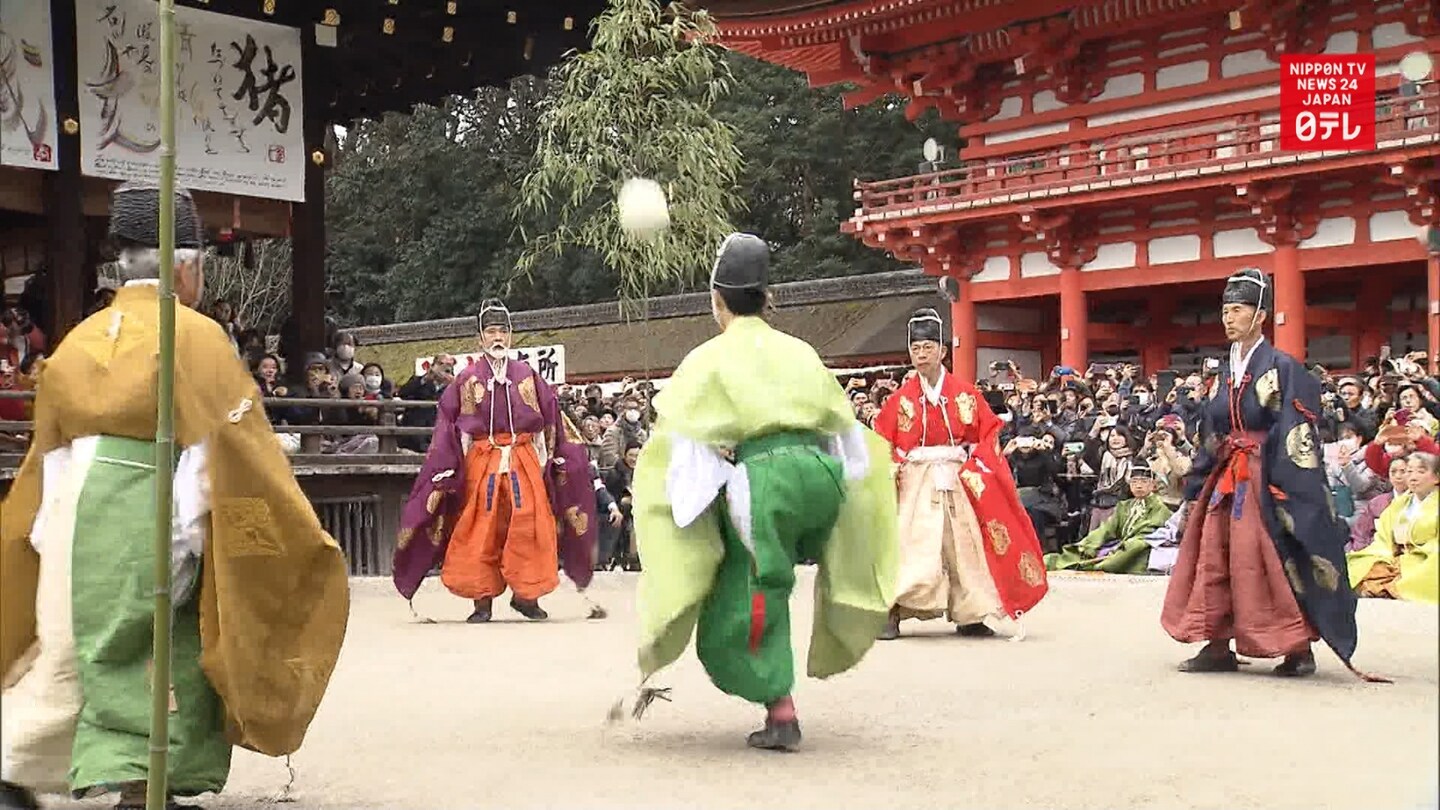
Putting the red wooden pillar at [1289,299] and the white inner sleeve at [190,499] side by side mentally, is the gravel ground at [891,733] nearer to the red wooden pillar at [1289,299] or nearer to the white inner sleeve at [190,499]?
the white inner sleeve at [190,499]

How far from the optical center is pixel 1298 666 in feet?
22.1

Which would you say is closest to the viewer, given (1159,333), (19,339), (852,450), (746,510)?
(746,510)

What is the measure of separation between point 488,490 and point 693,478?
13.3ft

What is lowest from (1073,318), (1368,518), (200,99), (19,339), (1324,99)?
(1368,518)

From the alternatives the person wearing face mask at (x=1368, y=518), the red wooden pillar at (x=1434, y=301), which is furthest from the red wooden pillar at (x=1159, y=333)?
the person wearing face mask at (x=1368, y=518)

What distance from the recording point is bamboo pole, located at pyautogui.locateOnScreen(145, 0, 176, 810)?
9.48ft

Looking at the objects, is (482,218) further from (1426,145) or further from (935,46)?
(1426,145)

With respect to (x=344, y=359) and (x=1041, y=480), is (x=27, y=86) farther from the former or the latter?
(x=1041, y=480)

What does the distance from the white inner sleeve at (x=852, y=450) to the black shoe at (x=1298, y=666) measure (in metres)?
2.30

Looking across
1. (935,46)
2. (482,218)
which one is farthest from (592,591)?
(482,218)

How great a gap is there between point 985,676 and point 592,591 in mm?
4786

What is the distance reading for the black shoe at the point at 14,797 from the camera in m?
4.01

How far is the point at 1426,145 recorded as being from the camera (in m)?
15.0

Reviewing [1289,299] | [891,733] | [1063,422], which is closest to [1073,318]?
[1289,299]
